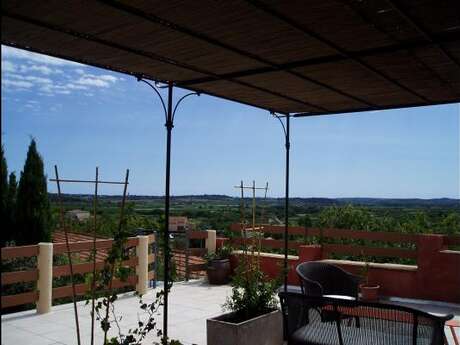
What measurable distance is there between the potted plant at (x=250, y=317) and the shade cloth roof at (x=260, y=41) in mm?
1816

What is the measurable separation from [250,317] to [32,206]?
34.7 feet

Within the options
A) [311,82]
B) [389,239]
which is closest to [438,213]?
[389,239]

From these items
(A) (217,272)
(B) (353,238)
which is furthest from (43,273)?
(B) (353,238)

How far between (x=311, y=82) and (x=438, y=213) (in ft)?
43.7

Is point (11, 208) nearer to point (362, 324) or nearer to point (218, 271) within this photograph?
point (218, 271)

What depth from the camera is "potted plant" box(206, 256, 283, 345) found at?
3.72 meters

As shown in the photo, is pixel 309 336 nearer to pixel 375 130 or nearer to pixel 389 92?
pixel 389 92

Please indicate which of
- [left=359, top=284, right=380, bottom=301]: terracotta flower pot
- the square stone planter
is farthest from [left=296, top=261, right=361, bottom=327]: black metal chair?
[left=359, top=284, right=380, bottom=301]: terracotta flower pot

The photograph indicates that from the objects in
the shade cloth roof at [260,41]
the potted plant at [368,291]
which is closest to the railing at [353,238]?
the potted plant at [368,291]

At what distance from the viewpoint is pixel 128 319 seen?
5680 millimetres

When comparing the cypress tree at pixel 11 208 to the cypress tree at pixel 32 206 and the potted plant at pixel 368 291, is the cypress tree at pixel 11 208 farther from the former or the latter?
the potted plant at pixel 368 291

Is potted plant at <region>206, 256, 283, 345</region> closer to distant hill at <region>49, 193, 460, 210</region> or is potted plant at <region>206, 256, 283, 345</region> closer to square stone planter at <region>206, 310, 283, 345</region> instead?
square stone planter at <region>206, 310, 283, 345</region>

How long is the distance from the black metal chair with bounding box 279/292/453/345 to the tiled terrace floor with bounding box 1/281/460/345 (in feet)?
5.67

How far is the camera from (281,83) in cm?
448
